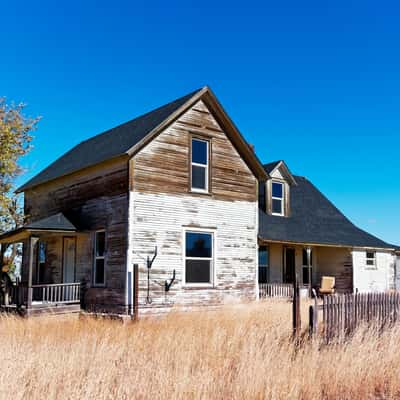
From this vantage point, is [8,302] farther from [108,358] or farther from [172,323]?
[108,358]

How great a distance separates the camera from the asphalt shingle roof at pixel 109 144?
18.3 meters

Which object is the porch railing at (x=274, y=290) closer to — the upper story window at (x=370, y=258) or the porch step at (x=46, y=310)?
the upper story window at (x=370, y=258)

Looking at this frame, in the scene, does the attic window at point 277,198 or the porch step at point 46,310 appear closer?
the porch step at point 46,310

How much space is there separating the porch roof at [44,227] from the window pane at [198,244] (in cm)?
401

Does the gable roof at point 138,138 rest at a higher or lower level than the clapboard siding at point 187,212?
higher

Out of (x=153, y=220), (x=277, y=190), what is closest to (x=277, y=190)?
(x=277, y=190)

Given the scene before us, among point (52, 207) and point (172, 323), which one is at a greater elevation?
point (52, 207)

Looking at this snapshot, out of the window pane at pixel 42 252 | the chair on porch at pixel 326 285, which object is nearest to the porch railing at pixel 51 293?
the window pane at pixel 42 252

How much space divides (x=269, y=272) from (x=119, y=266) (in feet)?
31.7

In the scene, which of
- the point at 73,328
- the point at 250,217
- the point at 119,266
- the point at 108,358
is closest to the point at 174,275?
the point at 119,266

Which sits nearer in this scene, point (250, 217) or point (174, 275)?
point (174, 275)

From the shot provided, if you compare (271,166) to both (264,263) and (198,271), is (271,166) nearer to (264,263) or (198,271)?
(264,263)

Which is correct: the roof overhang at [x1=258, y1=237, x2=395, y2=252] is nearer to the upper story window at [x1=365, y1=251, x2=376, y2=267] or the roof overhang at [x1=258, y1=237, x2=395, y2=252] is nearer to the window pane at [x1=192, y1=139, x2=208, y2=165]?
the upper story window at [x1=365, y1=251, x2=376, y2=267]

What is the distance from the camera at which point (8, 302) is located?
65.9ft
